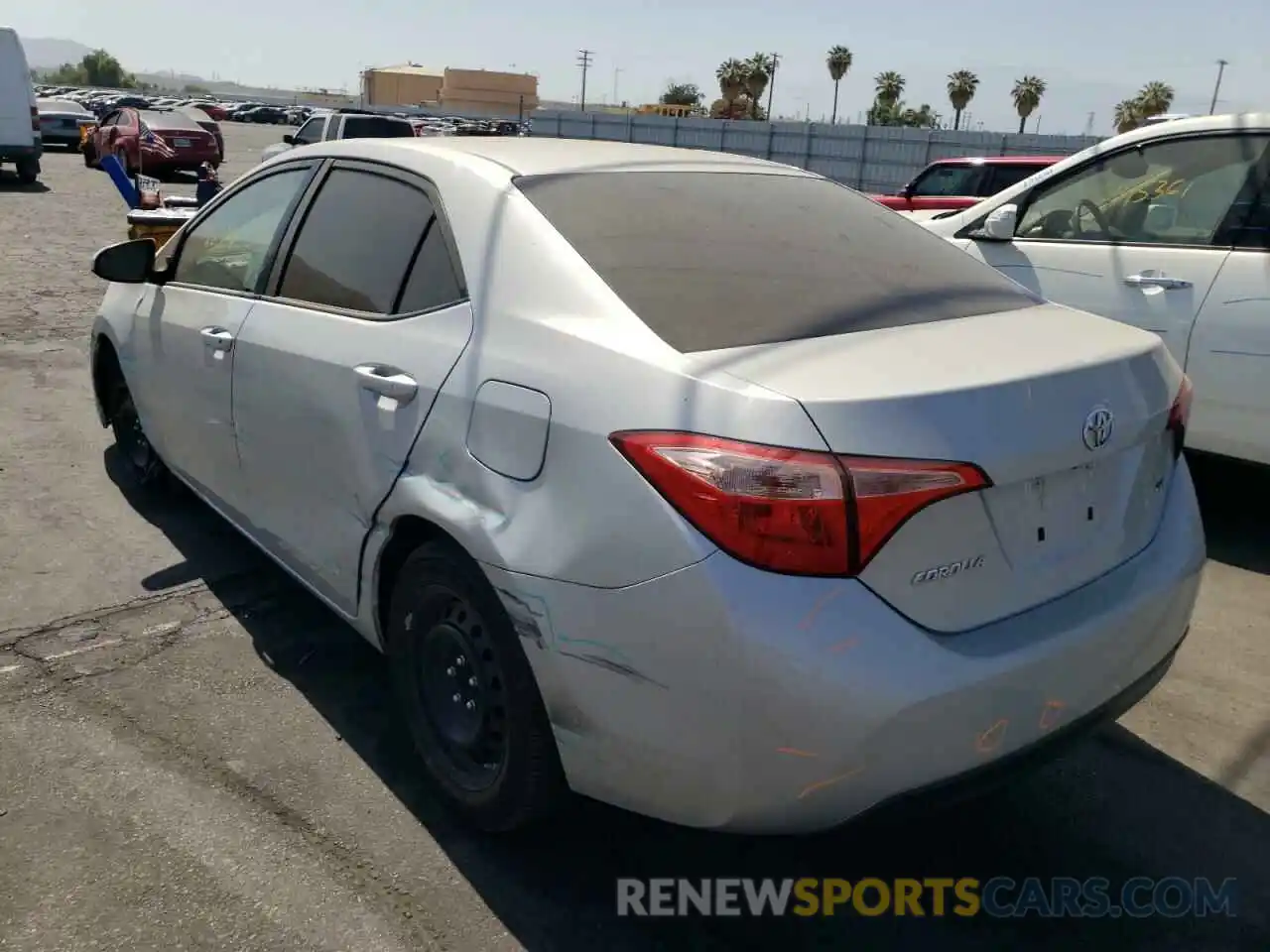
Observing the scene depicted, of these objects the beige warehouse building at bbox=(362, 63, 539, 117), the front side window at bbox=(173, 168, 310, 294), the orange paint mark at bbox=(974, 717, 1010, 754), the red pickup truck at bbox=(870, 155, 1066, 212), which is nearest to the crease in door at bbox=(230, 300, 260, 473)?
the front side window at bbox=(173, 168, 310, 294)

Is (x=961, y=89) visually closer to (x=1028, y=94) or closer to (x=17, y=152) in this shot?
(x=1028, y=94)

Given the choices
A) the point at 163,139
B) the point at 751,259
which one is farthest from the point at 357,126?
the point at 751,259

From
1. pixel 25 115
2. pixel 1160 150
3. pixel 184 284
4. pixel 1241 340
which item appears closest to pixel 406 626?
pixel 184 284

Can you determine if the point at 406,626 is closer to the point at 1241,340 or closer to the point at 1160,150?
the point at 1241,340

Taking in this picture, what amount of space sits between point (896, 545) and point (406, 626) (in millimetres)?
1341

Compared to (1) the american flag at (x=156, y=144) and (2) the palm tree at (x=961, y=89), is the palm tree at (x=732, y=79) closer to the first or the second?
(2) the palm tree at (x=961, y=89)

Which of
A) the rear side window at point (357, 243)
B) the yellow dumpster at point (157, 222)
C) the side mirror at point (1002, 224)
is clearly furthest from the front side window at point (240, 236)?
the yellow dumpster at point (157, 222)

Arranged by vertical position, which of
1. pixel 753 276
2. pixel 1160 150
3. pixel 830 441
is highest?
pixel 1160 150

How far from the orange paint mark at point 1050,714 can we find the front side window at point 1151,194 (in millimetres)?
3197

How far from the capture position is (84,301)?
9328mm

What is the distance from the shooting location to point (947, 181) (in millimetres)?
11641

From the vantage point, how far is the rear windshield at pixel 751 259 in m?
2.38

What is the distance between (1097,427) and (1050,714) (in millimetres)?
611

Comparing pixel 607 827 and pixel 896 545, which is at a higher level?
pixel 896 545
